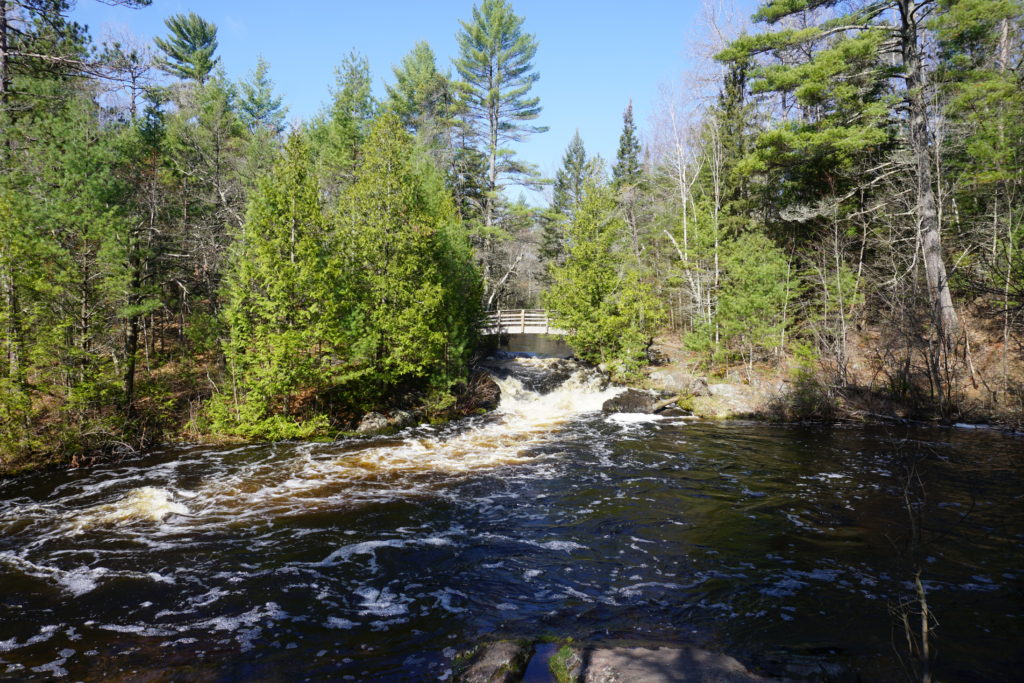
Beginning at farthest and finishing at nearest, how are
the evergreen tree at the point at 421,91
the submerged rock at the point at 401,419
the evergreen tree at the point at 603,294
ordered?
1. the evergreen tree at the point at 421,91
2. the evergreen tree at the point at 603,294
3. the submerged rock at the point at 401,419

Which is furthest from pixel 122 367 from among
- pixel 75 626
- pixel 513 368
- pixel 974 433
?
pixel 974 433

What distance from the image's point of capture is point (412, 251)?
567 inches

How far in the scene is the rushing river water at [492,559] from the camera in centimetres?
452

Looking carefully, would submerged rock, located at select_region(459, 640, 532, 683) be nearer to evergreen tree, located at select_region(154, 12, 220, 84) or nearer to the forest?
the forest

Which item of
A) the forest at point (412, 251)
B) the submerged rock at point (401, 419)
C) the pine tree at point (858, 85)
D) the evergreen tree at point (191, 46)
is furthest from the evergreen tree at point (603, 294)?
the evergreen tree at point (191, 46)

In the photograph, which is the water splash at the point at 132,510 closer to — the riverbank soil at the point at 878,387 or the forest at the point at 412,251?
the forest at the point at 412,251

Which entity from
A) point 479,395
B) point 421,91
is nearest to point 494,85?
point 421,91

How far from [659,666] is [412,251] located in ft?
→ 40.9

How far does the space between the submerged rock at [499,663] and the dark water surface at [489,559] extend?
1.27 ft

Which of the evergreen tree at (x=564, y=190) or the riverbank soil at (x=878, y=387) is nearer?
the riverbank soil at (x=878, y=387)

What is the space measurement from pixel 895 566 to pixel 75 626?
29.9ft

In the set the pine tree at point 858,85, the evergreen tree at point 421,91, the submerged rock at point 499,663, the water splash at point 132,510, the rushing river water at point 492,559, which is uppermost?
the evergreen tree at point 421,91

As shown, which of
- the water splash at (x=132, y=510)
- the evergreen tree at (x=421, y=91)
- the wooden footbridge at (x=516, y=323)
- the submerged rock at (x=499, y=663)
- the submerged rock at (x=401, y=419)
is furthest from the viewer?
the evergreen tree at (x=421, y=91)

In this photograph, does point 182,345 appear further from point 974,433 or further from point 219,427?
point 974,433
